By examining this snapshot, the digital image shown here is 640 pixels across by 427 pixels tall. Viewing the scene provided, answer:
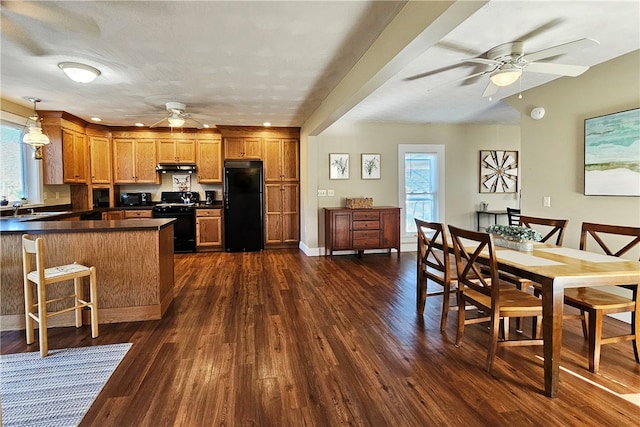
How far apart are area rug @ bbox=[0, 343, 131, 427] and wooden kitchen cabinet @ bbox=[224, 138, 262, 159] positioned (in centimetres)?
437

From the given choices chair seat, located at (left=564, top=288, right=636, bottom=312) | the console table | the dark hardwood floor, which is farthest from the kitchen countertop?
the console table

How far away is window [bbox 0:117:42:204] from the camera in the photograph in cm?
451

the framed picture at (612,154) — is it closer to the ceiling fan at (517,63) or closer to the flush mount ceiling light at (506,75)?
the ceiling fan at (517,63)

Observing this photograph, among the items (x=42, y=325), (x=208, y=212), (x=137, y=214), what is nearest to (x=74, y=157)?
(x=137, y=214)

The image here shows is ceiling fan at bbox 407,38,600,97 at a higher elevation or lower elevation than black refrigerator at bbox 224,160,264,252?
higher

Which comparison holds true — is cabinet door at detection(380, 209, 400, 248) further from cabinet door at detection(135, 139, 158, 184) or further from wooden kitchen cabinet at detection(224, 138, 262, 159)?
cabinet door at detection(135, 139, 158, 184)

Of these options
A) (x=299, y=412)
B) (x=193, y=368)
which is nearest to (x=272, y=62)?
(x=193, y=368)

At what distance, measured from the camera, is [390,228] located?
19.3 ft

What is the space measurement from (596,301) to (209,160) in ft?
20.2

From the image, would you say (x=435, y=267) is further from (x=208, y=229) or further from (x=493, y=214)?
(x=208, y=229)

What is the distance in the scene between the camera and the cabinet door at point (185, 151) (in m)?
6.58

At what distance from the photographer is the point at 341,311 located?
133 inches

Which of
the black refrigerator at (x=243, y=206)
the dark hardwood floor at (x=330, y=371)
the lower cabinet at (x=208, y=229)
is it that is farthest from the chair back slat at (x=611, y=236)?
the lower cabinet at (x=208, y=229)

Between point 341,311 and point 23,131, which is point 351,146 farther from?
point 23,131
